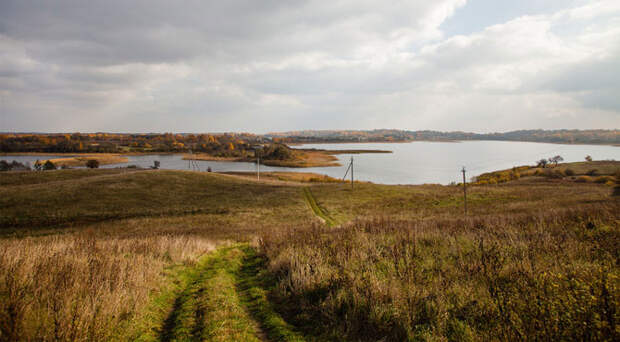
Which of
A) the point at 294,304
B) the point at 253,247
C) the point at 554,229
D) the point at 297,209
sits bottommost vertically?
the point at 297,209

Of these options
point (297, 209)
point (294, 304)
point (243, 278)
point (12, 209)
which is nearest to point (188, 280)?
point (243, 278)

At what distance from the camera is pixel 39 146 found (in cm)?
17988

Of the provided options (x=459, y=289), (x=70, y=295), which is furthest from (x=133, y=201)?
(x=459, y=289)

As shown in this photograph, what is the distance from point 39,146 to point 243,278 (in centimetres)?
23824

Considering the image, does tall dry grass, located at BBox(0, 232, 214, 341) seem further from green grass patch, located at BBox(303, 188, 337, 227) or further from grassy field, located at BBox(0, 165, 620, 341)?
green grass patch, located at BBox(303, 188, 337, 227)

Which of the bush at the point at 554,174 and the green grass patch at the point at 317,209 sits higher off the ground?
the bush at the point at 554,174

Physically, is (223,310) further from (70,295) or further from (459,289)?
(459,289)

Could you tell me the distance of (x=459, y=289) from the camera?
226 inches

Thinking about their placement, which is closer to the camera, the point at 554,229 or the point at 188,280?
the point at 188,280

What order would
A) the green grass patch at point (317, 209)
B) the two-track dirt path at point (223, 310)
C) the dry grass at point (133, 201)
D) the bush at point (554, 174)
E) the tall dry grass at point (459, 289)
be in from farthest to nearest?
the bush at point (554, 174), the green grass patch at point (317, 209), the dry grass at point (133, 201), the two-track dirt path at point (223, 310), the tall dry grass at point (459, 289)

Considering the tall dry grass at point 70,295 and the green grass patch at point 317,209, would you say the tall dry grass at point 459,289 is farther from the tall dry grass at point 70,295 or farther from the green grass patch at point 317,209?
the green grass patch at point 317,209

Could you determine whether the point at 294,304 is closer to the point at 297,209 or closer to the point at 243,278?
the point at 243,278

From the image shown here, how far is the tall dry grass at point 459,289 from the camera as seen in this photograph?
13.8 ft

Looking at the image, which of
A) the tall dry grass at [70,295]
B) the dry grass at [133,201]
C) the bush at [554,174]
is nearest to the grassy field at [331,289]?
the tall dry grass at [70,295]
